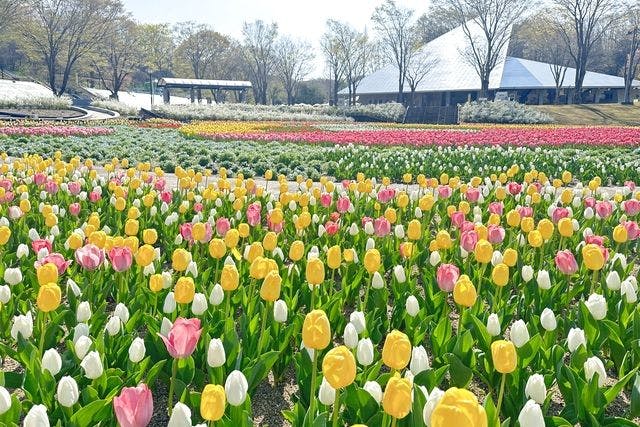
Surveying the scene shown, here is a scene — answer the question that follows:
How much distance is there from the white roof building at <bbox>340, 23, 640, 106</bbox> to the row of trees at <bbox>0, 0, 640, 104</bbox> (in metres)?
1.08

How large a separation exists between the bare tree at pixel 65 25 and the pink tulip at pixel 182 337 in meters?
53.2

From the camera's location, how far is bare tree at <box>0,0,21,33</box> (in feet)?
150

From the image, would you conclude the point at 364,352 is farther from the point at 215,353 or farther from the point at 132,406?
the point at 132,406

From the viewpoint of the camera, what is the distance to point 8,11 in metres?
46.1

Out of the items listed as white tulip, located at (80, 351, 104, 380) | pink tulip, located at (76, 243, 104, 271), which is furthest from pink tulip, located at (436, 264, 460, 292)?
pink tulip, located at (76, 243, 104, 271)

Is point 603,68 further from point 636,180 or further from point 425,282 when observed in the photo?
point 425,282

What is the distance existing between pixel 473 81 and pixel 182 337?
54137 mm

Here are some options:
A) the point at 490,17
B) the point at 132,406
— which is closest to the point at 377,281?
the point at 132,406

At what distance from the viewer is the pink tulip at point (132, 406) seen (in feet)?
4.75

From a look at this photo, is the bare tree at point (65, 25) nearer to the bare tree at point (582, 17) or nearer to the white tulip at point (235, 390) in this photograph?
the bare tree at point (582, 17)

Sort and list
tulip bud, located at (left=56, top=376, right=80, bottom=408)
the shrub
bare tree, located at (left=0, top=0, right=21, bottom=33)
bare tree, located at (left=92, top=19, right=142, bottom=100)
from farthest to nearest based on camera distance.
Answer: bare tree, located at (left=92, top=19, right=142, bottom=100) < bare tree, located at (left=0, top=0, right=21, bottom=33) < the shrub < tulip bud, located at (left=56, top=376, right=80, bottom=408)

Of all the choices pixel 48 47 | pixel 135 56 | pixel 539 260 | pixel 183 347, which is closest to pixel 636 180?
pixel 539 260

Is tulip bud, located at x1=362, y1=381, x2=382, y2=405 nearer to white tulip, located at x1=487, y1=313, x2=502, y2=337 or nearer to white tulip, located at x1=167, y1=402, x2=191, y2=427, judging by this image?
white tulip, located at x1=167, y1=402, x2=191, y2=427

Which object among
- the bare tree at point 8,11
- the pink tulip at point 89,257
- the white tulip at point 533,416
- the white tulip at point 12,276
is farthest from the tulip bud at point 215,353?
the bare tree at point 8,11
